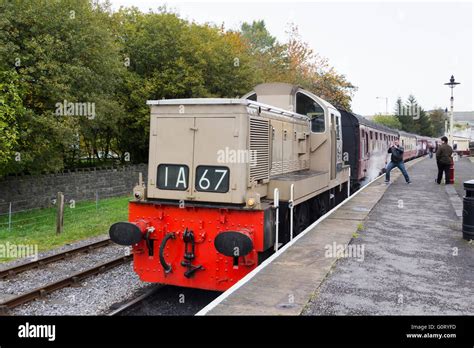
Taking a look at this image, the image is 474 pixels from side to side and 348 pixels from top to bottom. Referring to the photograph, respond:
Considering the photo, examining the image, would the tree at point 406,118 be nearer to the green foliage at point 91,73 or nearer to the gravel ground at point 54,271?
the green foliage at point 91,73

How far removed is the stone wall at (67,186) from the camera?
16391mm

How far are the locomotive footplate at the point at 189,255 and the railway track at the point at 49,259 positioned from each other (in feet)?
12.9

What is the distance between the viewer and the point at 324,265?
708cm

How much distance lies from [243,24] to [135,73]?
7481cm

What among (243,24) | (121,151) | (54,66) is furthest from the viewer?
(243,24)

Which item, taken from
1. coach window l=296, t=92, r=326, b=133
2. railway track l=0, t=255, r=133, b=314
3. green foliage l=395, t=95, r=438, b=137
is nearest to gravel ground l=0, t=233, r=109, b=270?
railway track l=0, t=255, r=133, b=314

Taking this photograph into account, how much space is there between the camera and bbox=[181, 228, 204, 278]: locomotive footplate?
6863mm

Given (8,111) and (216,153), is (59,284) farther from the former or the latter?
(8,111)

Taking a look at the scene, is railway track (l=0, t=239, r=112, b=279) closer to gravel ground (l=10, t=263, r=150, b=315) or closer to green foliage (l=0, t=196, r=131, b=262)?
green foliage (l=0, t=196, r=131, b=262)

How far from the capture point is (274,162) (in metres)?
8.52

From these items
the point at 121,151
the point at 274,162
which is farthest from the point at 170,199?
the point at 121,151

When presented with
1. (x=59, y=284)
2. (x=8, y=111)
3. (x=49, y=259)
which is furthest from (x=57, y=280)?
(x=8, y=111)

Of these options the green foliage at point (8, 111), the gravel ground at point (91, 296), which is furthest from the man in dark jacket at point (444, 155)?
the green foliage at point (8, 111)

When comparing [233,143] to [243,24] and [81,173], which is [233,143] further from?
[243,24]
